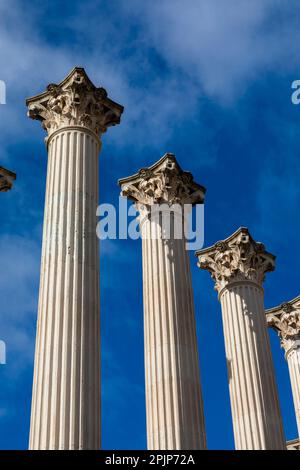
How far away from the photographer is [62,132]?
171ft

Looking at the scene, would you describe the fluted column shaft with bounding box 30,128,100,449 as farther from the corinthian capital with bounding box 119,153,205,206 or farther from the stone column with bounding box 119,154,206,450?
the corinthian capital with bounding box 119,153,205,206

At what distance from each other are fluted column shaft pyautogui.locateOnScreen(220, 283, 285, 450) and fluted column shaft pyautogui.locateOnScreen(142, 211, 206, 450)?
32.8ft

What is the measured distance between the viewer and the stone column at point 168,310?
46.4 meters

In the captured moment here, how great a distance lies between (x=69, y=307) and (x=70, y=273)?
227 cm

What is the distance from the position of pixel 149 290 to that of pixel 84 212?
7984 mm

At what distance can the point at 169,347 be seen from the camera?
163 feet

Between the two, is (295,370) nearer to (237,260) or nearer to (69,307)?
(237,260)

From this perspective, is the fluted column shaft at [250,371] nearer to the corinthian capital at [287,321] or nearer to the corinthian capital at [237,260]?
the corinthian capital at [237,260]

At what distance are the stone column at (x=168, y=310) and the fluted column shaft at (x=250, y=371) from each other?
9.88 meters

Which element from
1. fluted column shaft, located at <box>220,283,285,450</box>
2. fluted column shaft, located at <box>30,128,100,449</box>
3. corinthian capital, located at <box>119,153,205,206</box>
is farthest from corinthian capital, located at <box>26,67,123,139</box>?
fluted column shaft, located at <box>220,283,285,450</box>

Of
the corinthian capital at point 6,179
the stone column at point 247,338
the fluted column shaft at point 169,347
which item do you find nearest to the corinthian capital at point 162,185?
the fluted column shaft at point 169,347

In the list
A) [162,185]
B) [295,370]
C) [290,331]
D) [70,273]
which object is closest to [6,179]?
[162,185]
